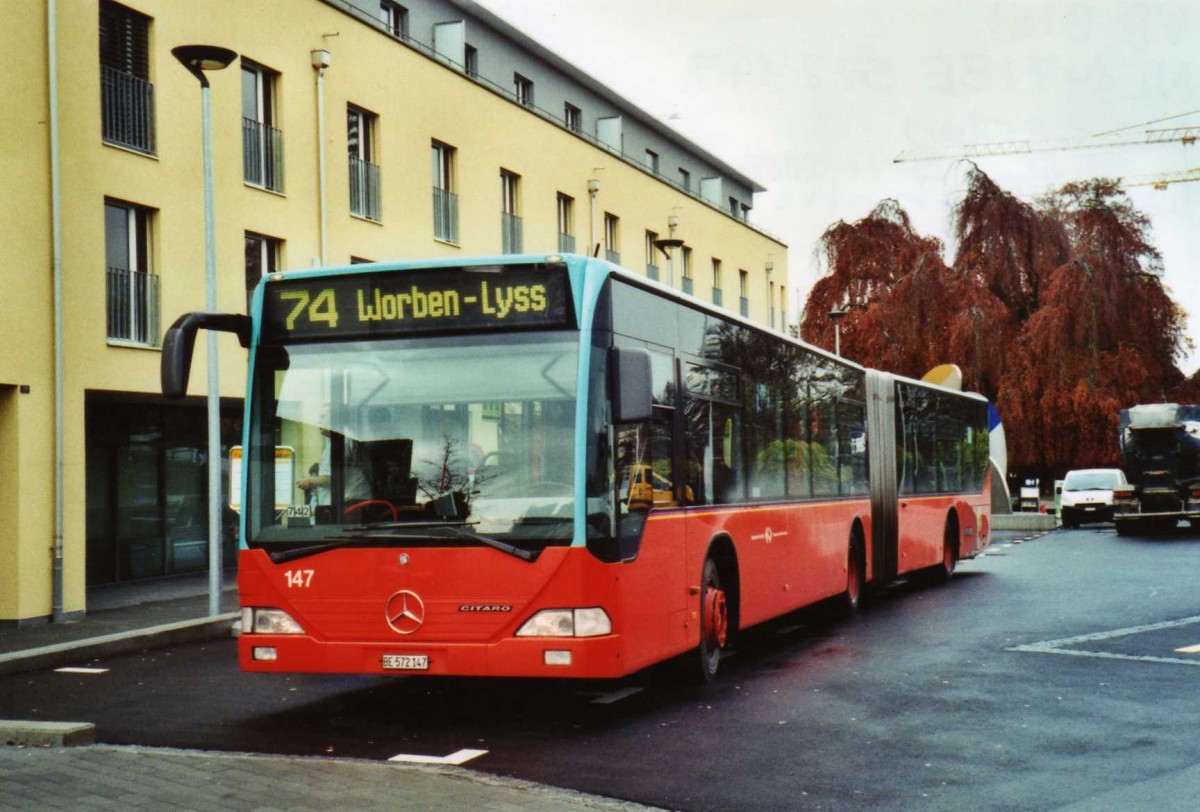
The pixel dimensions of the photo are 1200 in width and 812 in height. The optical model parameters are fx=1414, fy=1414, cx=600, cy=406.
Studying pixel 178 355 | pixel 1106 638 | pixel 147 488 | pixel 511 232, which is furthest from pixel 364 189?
pixel 178 355

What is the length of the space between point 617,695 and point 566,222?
23.9 metres

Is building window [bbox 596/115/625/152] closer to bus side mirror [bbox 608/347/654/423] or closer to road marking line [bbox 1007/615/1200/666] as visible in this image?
road marking line [bbox 1007/615/1200/666]

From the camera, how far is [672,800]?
675 centimetres

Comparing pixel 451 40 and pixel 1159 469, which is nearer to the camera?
pixel 451 40

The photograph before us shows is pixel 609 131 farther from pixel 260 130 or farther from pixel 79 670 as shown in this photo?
pixel 79 670

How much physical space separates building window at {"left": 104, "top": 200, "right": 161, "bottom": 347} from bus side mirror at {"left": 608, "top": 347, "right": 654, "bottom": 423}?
11871 millimetres

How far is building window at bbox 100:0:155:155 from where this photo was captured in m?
18.7

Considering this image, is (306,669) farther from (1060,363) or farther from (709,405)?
(1060,363)

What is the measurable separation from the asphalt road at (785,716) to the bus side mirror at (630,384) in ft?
6.34

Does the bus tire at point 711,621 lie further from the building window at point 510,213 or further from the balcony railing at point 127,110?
the building window at point 510,213

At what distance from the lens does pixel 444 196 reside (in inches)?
1089

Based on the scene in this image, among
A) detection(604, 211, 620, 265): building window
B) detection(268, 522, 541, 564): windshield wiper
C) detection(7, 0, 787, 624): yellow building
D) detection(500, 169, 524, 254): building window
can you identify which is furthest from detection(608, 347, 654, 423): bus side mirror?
detection(604, 211, 620, 265): building window

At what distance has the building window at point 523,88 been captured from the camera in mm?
34750

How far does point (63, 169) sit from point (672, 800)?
1368 cm
